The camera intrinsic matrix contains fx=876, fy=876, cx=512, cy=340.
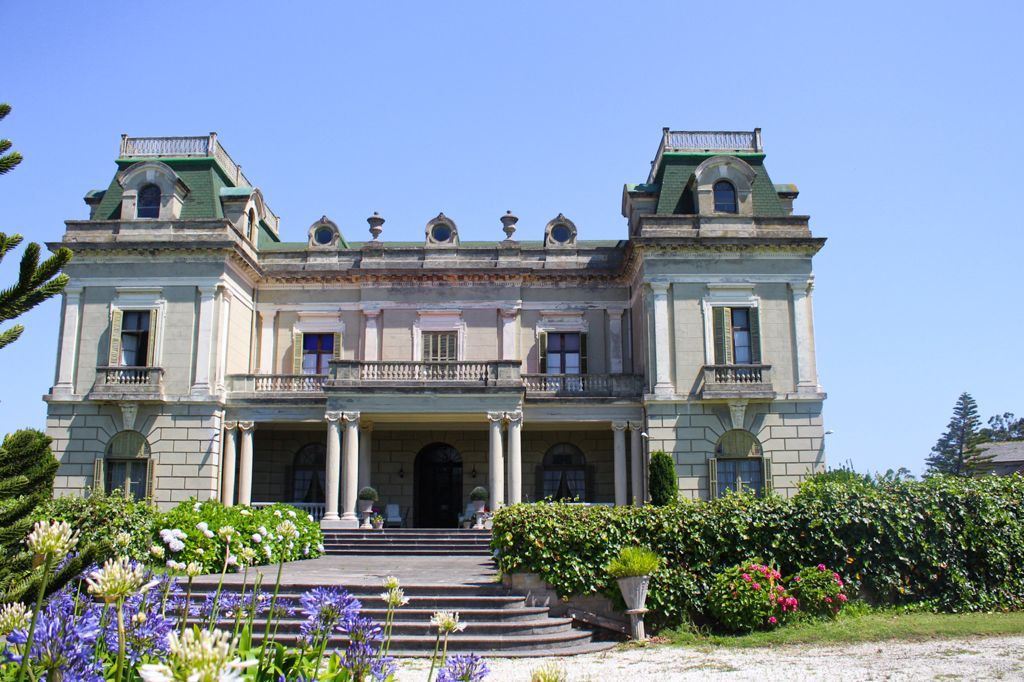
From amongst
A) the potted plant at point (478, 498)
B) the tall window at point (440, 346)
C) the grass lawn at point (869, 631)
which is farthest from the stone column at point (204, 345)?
the grass lawn at point (869, 631)

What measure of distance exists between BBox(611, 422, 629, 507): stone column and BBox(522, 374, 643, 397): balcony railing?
1028mm

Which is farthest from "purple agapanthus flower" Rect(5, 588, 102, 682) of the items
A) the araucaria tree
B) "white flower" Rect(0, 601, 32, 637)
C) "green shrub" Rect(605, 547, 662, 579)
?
the araucaria tree

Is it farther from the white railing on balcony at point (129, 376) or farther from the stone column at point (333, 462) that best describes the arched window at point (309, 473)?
the white railing on balcony at point (129, 376)

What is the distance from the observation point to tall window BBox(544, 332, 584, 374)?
29.5 metres

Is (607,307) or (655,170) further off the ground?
(655,170)

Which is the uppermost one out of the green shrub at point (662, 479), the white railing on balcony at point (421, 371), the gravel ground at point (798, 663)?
the white railing on balcony at point (421, 371)

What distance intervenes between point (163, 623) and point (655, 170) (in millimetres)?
28566

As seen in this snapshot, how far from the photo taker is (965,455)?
66.6 meters

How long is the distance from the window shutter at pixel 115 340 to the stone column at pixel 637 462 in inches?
623

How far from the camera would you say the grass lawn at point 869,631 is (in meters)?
11.9

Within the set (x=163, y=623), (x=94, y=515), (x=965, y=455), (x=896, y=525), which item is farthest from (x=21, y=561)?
(x=965, y=455)

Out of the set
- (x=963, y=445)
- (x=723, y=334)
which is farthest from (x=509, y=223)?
(x=963, y=445)

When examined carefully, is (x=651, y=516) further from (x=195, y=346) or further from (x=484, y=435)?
(x=195, y=346)

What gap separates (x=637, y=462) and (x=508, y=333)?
241 inches
